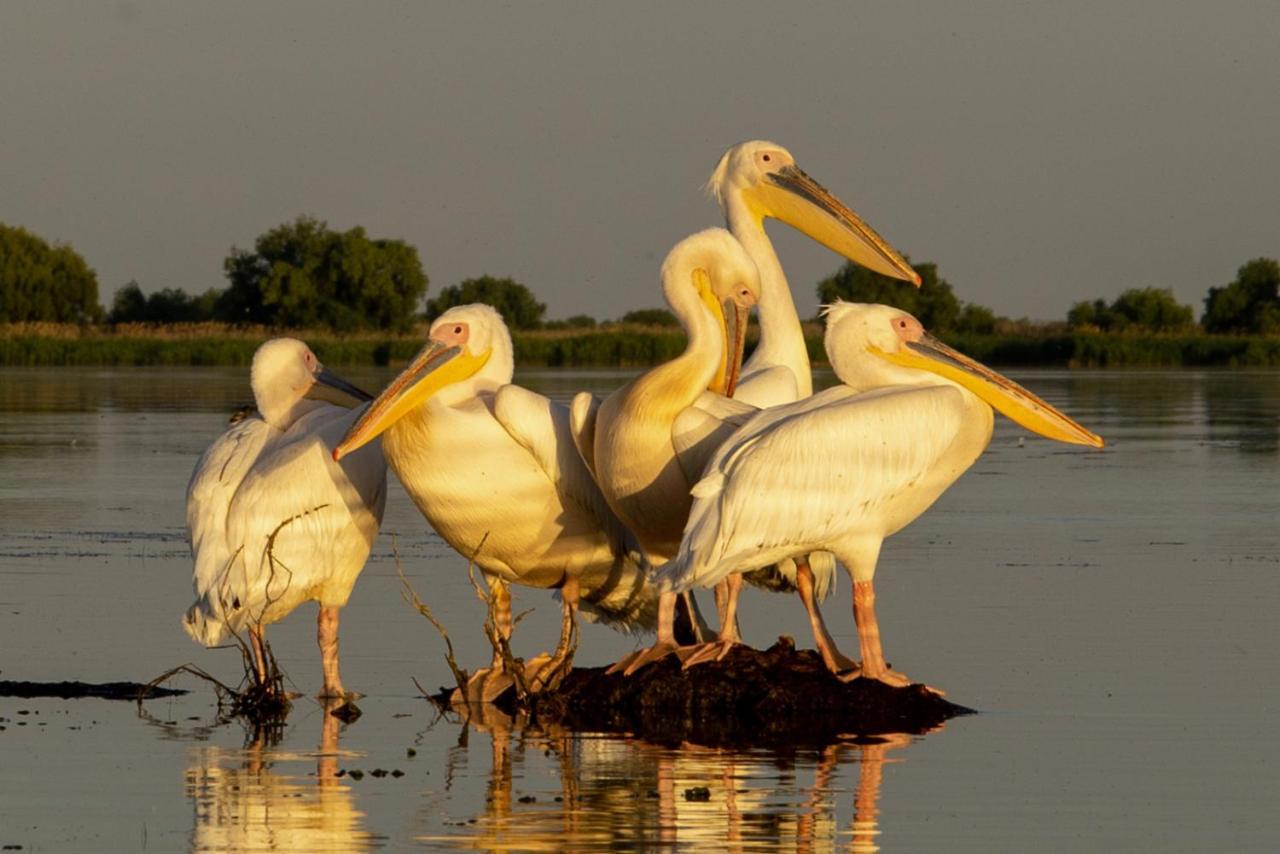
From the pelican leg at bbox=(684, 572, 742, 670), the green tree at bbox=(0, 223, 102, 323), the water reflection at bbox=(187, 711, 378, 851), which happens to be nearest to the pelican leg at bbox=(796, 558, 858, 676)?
the pelican leg at bbox=(684, 572, 742, 670)

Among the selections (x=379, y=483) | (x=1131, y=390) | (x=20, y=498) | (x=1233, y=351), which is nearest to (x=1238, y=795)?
(x=379, y=483)

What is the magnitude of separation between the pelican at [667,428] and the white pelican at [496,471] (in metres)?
0.15

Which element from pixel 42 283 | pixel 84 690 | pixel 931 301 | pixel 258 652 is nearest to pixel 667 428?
pixel 258 652

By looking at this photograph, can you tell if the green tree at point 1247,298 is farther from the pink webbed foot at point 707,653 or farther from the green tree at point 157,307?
the pink webbed foot at point 707,653

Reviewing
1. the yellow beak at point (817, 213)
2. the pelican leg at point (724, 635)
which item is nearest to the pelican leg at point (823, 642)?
the pelican leg at point (724, 635)

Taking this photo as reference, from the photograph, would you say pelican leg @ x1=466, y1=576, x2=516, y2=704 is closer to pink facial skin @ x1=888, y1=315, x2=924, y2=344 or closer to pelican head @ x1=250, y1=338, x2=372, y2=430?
pelican head @ x1=250, y1=338, x2=372, y2=430

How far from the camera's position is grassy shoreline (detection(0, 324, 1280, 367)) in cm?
4181

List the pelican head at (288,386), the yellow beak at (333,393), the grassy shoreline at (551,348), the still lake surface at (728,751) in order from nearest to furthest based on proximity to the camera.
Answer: the still lake surface at (728,751)
the pelican head at (288,386)
the yellow beak at (333,393)
the grassy shoreline at (551,348)

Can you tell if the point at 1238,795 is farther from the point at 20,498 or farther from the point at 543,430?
the point at 20,498

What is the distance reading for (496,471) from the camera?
7266mm

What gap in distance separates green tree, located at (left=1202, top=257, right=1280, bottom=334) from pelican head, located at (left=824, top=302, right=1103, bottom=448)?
143ft

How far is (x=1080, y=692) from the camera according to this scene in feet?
23.8

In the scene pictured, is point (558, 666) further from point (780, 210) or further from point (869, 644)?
point (780, 210)

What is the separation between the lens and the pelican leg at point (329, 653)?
7228 mm
